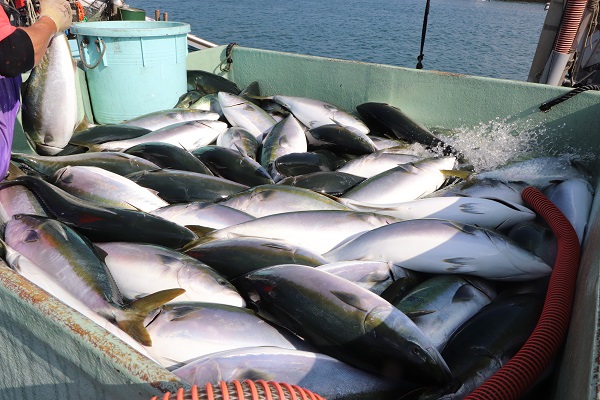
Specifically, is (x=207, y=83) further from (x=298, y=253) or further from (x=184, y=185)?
(x=298, y=253)

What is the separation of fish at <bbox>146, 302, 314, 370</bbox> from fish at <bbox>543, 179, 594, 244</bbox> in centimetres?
180

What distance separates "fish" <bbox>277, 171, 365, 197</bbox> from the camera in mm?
3113

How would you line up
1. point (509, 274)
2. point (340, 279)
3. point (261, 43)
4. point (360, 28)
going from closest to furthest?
point (340, 279) < point (509, 274) < point (261, 43) < point (360, 28)

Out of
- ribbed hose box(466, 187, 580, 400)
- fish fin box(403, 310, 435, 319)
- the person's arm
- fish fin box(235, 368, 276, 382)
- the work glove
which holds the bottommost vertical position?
fish fin box(403, 310, 435, 319)

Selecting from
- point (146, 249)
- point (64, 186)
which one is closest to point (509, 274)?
point (146, 249)

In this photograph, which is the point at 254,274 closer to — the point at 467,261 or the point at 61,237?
the point at 61,237

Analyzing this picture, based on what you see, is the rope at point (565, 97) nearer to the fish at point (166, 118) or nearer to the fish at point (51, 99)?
the fish at point (166, 118)

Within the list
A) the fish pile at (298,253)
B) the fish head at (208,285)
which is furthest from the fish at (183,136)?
the fish head at (208,285)

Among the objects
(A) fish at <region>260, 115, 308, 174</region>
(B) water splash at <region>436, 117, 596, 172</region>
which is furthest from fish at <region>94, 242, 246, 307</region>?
(B) water splash at <region>436, 117, 596, 172</region>

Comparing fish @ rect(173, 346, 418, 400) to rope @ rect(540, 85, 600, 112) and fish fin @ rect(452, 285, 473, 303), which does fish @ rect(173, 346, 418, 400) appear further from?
rope @ rect(540, 85, 600, 112)

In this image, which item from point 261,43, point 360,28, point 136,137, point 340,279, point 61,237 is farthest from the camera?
point 360,28

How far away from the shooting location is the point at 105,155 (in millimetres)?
3186

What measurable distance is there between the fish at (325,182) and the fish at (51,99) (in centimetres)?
162

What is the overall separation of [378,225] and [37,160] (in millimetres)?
2146
